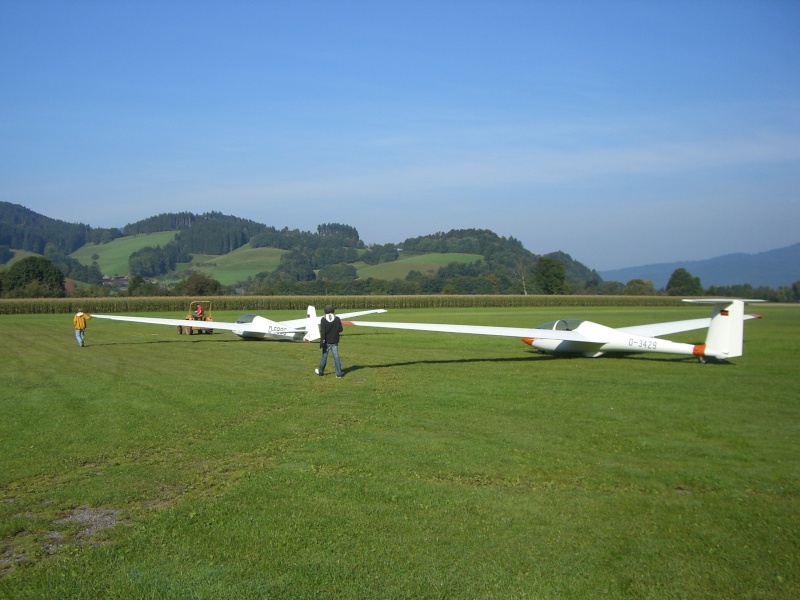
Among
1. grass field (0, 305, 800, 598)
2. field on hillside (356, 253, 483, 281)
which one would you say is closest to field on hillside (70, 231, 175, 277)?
field on hillside (356, 253, 483, 281)

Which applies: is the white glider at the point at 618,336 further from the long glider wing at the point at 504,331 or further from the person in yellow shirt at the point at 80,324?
the person in yellow shirt at the point at 80,324

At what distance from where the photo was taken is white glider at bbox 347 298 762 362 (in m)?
17.6

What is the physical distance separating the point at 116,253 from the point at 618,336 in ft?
609

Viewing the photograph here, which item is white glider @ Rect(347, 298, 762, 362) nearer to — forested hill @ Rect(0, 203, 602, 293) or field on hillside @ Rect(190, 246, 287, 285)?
forested hill @ Rect(0, 203, 602, 293)

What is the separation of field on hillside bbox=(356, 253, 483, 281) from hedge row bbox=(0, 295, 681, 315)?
178ft

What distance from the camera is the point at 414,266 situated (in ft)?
447

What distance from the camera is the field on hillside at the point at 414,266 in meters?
132

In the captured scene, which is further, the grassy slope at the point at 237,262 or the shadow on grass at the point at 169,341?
the grassy slope at the point at 237,262

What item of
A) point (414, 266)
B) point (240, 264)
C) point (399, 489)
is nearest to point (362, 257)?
point (240, 264)

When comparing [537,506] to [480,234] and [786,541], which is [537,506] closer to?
[786,541]

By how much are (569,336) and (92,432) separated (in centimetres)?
1356

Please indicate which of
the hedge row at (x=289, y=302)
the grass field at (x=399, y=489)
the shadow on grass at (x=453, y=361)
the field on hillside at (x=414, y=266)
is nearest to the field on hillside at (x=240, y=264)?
the field on hillside at (x=414, y=266)

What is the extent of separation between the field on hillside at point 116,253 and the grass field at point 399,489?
158 m

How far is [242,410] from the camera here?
11539mm
